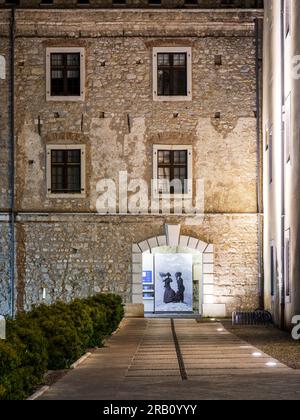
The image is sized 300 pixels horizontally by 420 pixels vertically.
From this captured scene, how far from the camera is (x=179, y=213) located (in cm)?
2903

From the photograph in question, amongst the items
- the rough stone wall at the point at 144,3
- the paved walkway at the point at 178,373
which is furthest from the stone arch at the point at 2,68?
the paved walkway at the point at 178,373

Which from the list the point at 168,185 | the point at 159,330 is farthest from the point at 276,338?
the point at 168,185

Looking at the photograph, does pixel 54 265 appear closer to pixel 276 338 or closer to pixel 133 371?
pixel 276 338

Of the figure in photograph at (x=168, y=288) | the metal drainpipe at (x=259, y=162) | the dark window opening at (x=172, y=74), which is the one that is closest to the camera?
the metal drainpipe at (x=259, y=162)

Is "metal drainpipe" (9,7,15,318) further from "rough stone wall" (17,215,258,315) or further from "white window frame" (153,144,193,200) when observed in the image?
"white window frame" (153,144,193,200)

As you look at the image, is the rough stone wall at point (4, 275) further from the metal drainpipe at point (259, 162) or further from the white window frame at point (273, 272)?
the white window frame at point (273, 272)

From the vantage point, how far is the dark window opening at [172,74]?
95.7 ft

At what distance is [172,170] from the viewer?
29.0 meters

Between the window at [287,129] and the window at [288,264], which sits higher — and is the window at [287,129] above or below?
above

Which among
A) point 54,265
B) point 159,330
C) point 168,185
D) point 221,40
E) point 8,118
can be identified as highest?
point 221,40

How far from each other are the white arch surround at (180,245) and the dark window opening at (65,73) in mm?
5417

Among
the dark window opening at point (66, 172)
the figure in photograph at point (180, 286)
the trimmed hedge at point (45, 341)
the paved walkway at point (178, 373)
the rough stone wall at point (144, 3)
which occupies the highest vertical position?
the rough stone wall at point (144, 3)

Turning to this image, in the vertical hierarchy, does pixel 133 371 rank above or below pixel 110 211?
below
